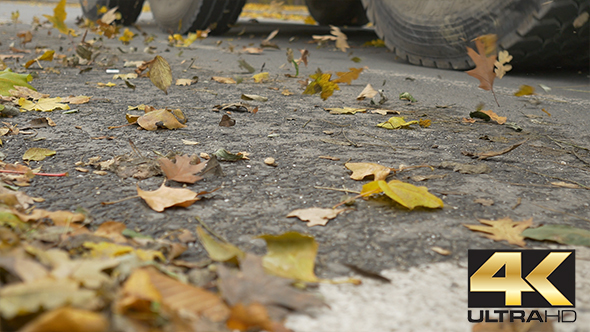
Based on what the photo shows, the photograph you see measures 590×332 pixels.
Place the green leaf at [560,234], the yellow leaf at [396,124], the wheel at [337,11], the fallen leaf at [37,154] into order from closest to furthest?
the green leaf at [560,234] → the fallen leaf at [37,154] → the yellow leaf at [396,124] → the wheel at [337,11]

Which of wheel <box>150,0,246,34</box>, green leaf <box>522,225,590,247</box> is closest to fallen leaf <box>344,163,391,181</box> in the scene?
green leaf <box>522,225,590,247</box>

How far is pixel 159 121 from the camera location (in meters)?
1.52

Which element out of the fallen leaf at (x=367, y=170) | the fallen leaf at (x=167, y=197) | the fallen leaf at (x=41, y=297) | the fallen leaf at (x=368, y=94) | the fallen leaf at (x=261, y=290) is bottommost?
the fallen leaf at (x=368, y=94)

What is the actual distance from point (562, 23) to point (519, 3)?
229mm

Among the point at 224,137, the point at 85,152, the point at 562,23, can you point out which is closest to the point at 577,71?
the point at 562,23

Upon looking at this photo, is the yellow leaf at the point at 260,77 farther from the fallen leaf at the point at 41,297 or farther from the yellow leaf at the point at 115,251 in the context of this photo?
the fallen leaf at the point at 41,297

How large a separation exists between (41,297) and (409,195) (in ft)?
2.27

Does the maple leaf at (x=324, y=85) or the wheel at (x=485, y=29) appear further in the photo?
the wheel at (x=485, y=29)

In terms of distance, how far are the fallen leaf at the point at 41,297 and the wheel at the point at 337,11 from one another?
557 cm

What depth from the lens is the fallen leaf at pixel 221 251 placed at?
0.72 metres

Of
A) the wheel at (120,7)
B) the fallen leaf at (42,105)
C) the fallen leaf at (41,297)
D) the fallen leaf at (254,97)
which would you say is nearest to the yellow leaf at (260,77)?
the fallen leaf at (254,97)

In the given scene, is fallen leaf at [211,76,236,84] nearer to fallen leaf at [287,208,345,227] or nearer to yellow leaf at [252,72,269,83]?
yellow leaf at [252,72,269,83]

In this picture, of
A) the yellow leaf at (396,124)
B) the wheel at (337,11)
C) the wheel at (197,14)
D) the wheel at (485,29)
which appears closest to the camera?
the yellow leaf at (396,124)

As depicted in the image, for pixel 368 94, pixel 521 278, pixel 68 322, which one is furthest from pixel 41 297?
pixel 368 94
